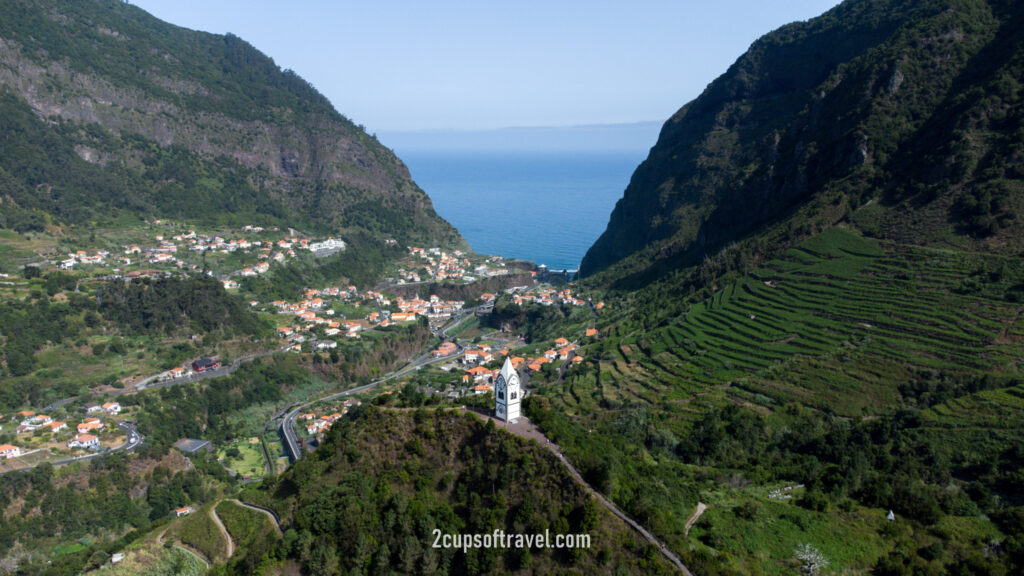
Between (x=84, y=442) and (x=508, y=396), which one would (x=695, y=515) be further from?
(x=84, y=442)

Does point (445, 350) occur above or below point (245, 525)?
below

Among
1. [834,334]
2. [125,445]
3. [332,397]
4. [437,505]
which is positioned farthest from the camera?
[332,397]

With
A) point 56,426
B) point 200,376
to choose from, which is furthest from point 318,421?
point 56,426

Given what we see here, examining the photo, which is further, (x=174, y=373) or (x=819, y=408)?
(x=174, y=373)

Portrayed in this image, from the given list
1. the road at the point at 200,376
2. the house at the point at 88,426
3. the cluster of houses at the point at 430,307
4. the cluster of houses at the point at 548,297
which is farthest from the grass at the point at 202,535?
the cluster of houses at the point at 548,297

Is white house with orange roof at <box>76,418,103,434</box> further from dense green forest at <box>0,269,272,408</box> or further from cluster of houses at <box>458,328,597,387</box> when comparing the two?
cluster of houses at <box>458,328,597,387</box>

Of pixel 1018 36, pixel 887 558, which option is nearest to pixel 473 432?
pixel 887 558

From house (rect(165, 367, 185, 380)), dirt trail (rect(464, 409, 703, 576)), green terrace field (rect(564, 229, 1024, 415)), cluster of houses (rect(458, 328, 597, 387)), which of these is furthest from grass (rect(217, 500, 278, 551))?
house (rect(165, 367, 185, 380))
